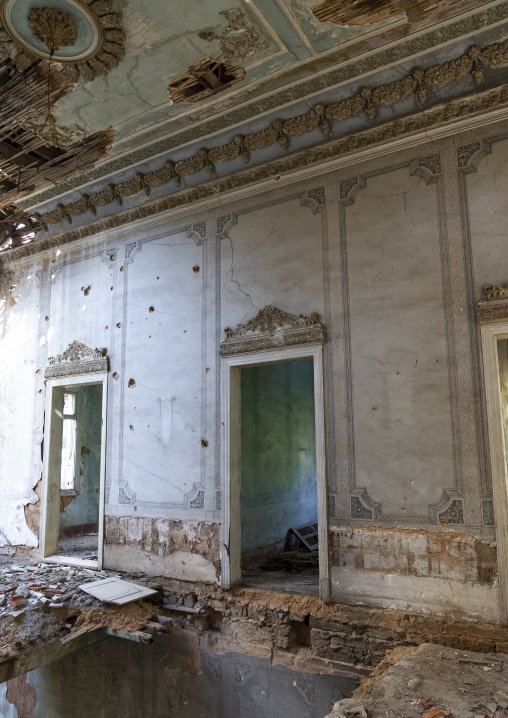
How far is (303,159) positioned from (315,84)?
2.35ft

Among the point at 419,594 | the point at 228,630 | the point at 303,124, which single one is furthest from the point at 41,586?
the point at 303,124

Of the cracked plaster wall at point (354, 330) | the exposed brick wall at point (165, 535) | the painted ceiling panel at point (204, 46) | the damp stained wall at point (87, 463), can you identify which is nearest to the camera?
the painted ceiling panel at point (204, 46)

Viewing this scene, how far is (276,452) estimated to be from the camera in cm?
762

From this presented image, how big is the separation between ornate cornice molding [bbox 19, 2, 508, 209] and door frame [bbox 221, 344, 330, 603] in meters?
2.31

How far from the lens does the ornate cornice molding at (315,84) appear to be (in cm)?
395

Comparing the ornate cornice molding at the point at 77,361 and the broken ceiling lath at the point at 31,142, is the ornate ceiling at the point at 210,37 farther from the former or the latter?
the ornate cornice molding at the point at 77,361

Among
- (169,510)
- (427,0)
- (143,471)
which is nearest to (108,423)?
(143,471)

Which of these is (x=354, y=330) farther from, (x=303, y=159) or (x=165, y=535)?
(x=165, y=535)

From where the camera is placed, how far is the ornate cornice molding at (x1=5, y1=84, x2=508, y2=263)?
14.4ft

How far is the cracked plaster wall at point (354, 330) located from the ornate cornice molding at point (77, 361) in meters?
0.17

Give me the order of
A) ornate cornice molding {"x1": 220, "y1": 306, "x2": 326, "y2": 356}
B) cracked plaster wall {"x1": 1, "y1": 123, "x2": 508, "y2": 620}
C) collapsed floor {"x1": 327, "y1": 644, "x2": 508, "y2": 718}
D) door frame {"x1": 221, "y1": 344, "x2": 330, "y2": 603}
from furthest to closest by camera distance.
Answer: ornate cornice molding {"x1": 220, "y1": 306, "x2": 326, "y2": 356}, door frame {"x1": 221, "y1": 344, "x2": 330, "y2": 603}, cracked plaster wall {"x1": 1, "y1": 123, "x2": 508, "y2": 620}, collapsed floor {"x1": 327, "y1": 644, "x2": 508, "y2": 718}

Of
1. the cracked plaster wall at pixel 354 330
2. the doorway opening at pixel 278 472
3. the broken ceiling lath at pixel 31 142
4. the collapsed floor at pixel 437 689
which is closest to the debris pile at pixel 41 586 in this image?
the cracked plaster wall at pixel 354 330

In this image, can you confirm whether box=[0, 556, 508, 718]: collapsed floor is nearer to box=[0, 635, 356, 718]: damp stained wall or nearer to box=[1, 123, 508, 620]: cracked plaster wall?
box=[0, 635, 356, 718]: damp stained wall

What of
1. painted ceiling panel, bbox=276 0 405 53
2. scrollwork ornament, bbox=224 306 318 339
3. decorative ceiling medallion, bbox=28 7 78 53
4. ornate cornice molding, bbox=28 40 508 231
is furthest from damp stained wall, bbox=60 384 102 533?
painted ceiling panel, bbox=276 0 405 53
